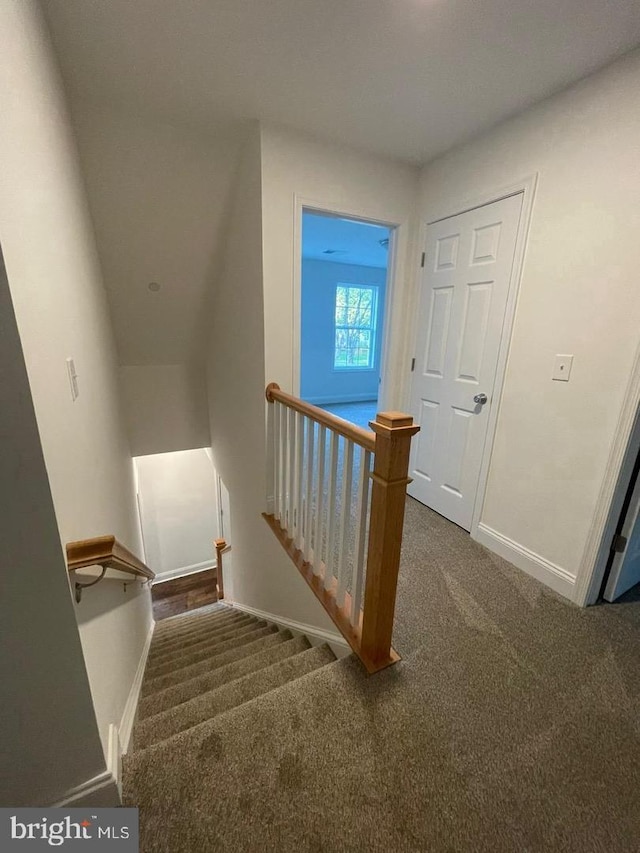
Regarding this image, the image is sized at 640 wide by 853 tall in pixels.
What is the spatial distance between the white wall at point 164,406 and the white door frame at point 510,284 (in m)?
2.71

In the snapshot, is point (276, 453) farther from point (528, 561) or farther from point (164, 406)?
point (164, 406)

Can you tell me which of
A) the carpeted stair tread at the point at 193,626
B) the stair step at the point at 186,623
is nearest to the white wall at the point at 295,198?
the carpeted stair tread at the point at 193,626

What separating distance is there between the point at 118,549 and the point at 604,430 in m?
2.02

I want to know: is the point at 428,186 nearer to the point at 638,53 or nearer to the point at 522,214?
the point at 522,214

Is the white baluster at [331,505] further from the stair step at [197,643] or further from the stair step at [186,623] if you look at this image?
the stair step at [186,623]

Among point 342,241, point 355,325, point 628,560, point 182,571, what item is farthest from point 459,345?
point 182,571

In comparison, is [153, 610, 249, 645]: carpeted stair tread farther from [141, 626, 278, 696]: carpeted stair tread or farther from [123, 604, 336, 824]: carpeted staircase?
[141, 626, 278, 696]: carpeted stair tread

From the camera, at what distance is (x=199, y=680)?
164 cm

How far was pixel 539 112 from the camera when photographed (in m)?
1.63

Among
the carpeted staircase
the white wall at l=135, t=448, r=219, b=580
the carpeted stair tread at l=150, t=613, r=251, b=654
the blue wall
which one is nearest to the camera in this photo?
the carpeted staircase

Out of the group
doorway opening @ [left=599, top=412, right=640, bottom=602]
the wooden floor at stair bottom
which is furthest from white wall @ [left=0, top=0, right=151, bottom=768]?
the wooden floor at stair bottom

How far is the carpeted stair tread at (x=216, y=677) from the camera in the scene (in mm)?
1525

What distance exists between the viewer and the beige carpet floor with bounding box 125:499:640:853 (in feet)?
2.95

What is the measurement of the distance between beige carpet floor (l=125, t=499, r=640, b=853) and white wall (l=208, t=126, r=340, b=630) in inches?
19.4
